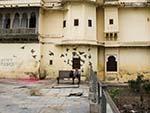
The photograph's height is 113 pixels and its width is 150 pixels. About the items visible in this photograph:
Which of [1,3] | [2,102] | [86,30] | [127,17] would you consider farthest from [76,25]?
[2,102]

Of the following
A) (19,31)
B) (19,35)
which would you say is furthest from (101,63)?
(19,31)

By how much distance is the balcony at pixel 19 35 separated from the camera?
2766 centimetres

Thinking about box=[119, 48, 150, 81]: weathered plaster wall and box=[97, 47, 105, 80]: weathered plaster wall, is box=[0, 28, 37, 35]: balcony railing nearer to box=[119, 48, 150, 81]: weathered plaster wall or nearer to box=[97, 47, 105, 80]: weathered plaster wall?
box=[97, 47, 105, 80]: weathered plaster wall

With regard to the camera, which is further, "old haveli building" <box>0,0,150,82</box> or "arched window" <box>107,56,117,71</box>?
"arched window" <box>107,56,117,71</box>

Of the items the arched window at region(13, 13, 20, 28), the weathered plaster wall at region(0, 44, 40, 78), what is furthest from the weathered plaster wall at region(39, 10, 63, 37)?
the arched window at region(13, 13, 20, 28)

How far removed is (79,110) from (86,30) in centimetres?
1754

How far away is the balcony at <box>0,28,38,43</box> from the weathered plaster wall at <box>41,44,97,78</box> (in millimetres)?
1593

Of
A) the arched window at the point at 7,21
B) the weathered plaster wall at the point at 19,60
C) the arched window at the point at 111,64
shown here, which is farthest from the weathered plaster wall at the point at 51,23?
the arched window at the point at 111,64

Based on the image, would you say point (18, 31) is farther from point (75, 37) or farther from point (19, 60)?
point (75, 37)

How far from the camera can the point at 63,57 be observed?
2841 cm

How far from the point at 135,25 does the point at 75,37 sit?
→ 612 centimetres

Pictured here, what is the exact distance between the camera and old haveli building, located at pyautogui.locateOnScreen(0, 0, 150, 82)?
27969 millimetres

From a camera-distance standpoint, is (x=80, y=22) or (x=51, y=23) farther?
(x=51, y=23)

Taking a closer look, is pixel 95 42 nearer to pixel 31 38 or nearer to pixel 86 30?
pixel 86 30
